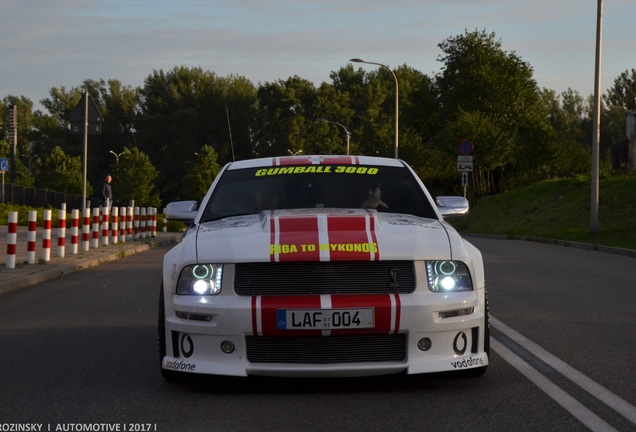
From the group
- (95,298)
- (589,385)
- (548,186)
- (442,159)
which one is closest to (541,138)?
(442,159)

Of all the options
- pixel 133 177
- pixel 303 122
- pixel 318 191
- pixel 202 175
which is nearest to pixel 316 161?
pixel 318 191

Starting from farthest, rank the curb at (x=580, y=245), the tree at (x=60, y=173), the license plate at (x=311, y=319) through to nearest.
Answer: the tree at (x=60, y=173), the curb at (x=580, y=245), the license plate at (x=311, y=319)

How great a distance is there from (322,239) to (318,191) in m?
1.61

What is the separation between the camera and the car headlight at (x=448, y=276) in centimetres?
614

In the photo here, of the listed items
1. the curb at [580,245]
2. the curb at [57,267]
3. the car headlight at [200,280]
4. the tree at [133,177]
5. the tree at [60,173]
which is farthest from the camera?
the tree at [133,177]

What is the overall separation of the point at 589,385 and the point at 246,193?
112 inches

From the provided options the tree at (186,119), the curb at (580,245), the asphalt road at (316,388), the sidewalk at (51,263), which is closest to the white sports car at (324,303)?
the asphalt road at (316,388)

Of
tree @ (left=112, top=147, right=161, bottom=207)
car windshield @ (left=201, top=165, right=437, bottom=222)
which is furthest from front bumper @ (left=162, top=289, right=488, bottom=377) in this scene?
tree @ (left=112, top=147, right=161, bottom=207)

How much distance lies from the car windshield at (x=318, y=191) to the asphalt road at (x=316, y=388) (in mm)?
1220

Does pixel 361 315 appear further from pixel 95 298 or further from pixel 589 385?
pixel 95 298

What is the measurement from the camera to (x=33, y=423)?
5.31 meters

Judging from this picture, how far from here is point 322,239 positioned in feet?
20.3

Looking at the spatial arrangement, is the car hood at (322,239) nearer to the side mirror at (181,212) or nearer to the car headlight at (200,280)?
the car headlight at (200,280)

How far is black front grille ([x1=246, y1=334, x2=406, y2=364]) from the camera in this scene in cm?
598
